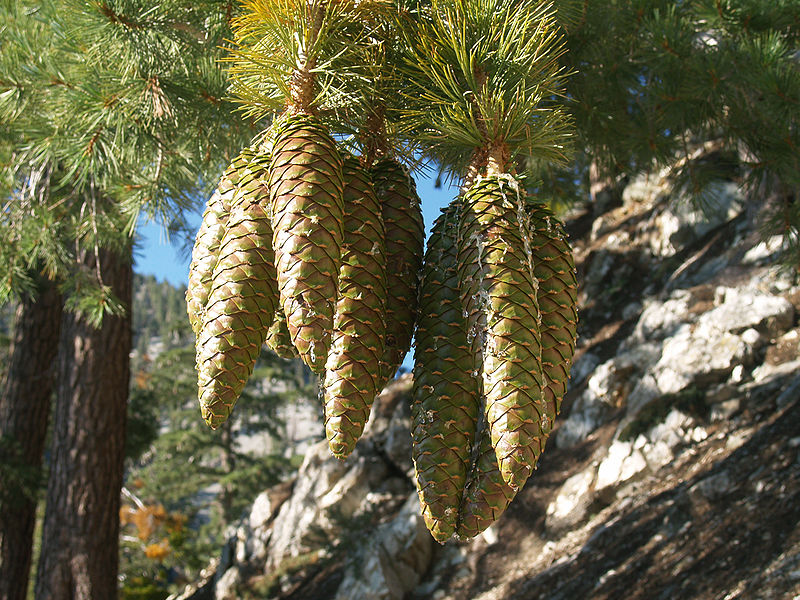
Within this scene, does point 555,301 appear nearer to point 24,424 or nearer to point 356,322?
point 356,322

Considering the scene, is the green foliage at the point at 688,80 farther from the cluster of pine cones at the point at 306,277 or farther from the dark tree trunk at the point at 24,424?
the dark tree trunk at the point at 24,424

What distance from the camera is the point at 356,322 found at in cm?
89

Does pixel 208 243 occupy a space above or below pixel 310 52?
below

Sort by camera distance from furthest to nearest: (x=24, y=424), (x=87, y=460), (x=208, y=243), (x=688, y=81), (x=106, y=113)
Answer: (x=24, y=424)
(x=87, y=460)
(x=688, y=81)
(x=106, y=113)
(x=208, y=243)

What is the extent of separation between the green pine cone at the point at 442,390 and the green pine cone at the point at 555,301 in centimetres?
12

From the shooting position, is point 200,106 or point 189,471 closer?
point 200,106

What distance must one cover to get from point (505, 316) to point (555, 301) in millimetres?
146

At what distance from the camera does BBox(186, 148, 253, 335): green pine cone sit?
98 centimetres

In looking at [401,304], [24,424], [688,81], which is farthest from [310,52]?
[24,424]

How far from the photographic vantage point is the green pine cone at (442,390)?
2.95 ft

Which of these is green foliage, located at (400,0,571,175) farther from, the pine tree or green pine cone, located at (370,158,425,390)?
the pine tree

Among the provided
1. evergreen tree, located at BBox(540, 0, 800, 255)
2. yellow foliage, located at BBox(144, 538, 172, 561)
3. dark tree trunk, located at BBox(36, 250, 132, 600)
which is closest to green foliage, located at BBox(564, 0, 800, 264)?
evergreen tree, located at BBox(540, 0, 800, 255)

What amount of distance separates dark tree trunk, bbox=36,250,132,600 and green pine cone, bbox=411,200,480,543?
500 centimetres

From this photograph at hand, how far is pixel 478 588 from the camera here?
7.54 m
